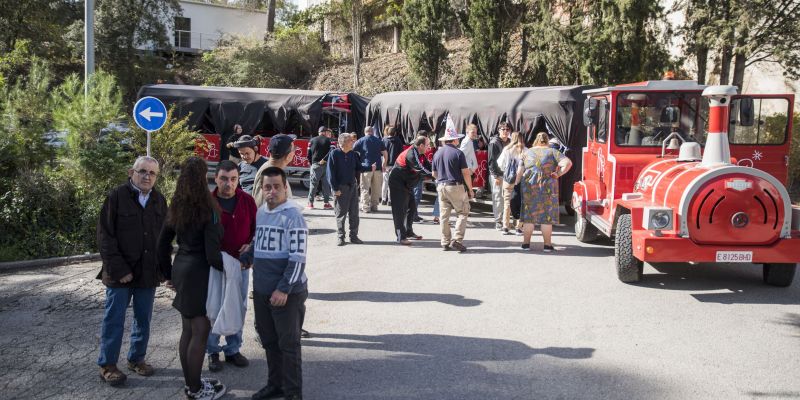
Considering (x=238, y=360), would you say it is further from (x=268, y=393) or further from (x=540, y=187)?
(x=540, y=187)

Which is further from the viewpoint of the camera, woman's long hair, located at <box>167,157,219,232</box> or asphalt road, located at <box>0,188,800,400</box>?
asphalt road, located at <box>0,188,800,400</box>

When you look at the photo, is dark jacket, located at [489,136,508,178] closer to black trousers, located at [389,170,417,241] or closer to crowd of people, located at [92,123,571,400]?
black trousers, located at [389,170,417,241]

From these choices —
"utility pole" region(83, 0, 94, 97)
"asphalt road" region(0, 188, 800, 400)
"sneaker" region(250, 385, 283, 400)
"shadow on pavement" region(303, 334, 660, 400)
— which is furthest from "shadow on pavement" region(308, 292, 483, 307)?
"utility pole" region(83, 0, 94, 97)

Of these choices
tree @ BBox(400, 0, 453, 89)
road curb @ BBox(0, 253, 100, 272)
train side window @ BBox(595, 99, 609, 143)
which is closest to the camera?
road curb @ BBox(0, 253, 100, 272)

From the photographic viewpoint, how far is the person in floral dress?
9719mm

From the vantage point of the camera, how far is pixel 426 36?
26.8 m

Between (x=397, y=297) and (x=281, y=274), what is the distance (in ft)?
10.6

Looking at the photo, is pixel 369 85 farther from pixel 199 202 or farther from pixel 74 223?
pixel 199 202

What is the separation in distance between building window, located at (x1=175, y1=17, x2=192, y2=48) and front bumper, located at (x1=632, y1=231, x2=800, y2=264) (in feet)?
130

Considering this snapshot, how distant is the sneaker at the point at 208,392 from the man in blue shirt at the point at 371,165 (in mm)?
9118

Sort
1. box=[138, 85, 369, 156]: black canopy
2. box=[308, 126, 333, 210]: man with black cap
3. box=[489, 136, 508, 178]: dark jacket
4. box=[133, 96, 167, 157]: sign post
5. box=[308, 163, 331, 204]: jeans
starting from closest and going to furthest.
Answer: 1. box=[133, 96, 167, 157]: sign post
2. box=[489, 136, 508, 178]: dark jacket
3. box=[308, 126, 333, 210]: man with black cap
4. box=[308, 163, 331, 204]: jeans
5. box=[138, 85, 369, 156]: black canopy

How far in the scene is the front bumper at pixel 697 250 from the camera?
7.20 metres

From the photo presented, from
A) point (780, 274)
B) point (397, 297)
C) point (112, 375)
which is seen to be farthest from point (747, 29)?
point (112, 375)

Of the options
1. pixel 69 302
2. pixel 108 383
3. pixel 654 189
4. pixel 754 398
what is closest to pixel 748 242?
pixel 654 189
